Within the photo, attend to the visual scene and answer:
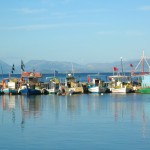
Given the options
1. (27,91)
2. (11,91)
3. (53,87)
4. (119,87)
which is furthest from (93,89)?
(11,91)

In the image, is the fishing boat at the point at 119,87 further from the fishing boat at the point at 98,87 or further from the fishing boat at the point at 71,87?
the fishing boat at the point at 71,87

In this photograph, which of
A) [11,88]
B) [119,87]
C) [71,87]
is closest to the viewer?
[11,88]

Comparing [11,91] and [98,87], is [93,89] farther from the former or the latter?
[11,91]

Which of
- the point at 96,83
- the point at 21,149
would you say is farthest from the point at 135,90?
the point at 21,149

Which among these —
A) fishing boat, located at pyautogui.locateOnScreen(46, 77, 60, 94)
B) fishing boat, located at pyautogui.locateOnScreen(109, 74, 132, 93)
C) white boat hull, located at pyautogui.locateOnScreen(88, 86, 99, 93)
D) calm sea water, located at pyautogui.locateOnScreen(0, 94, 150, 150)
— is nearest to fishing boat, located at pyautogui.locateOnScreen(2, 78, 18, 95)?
fishing boat, located at pyautogui.locateOnScreen(46, 77, 60, 94)

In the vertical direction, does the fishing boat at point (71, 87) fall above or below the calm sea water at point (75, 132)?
above

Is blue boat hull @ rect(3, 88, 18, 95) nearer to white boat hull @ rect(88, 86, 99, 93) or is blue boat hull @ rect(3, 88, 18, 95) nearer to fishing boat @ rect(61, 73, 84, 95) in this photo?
fishing boat @ rect(61, 73, 84, 95)

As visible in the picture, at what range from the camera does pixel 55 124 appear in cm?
4091

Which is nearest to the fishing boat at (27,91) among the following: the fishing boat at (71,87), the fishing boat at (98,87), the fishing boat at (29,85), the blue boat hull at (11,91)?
the fishing boat at (29,85)

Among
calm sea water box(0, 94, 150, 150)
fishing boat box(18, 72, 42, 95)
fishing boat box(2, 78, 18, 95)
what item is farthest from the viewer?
fishing boat box(2, 78, 18, 95)

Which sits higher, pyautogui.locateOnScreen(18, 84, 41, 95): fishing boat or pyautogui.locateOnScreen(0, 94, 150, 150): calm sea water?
pyautogui.locateOnScreen(18, 84, 41, 95): fishing boat

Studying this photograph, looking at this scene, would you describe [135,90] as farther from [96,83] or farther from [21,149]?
[21,149]

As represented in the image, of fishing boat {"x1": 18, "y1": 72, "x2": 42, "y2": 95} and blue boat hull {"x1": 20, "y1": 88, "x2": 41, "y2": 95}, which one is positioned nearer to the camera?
blue boat hull {"x1": 20, "y1": 88, "x2": 41, "y2": 95}

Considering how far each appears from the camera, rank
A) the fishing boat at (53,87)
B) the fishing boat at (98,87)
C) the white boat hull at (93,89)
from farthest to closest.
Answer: the fishing boat at (98,87) → the white boat hull at (93,89) → the fishing boat at (53,87)
